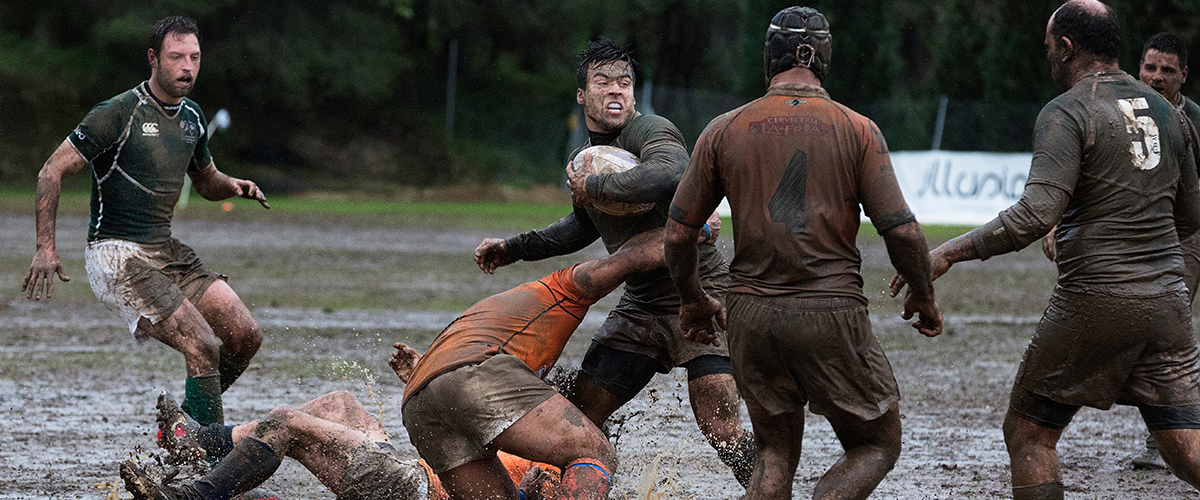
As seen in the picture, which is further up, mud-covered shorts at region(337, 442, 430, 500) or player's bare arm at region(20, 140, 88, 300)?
player's bare arm at region(20, 140, 88, 300)

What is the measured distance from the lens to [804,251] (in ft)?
13.8

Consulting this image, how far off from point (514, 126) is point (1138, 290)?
33.9 metres

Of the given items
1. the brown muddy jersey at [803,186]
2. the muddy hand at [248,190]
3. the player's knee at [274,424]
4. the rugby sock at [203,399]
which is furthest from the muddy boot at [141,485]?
the muddy hand at [248,190]

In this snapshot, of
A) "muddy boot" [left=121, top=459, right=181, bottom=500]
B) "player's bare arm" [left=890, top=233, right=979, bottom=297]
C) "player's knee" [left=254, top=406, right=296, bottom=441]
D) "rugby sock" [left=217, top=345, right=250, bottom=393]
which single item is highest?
"player's bare arm" [left=890, top=233, right=979, bottom=297]

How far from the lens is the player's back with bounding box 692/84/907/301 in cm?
416

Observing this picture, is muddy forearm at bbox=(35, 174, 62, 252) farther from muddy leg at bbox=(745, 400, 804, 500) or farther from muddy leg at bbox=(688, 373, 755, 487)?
muddy leg at bbox=(745, 400, 804, 500)

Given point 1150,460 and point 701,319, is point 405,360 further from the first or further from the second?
point 1150,460

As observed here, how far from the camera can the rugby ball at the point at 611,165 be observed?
16.9 feet

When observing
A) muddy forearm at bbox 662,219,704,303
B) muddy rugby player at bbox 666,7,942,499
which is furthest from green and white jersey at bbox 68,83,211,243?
muddy rugby player at bbox 666,7,942,499

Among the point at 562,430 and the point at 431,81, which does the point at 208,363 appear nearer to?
the point at 562,430

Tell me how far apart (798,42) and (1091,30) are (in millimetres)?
1359

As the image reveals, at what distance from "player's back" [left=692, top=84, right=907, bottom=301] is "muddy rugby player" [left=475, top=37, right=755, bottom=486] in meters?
0.94

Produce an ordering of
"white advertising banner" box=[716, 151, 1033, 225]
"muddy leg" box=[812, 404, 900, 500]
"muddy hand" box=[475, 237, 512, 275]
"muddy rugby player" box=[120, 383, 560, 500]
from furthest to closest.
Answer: "white advertising banner" box=[716, 151, 1033, 225]
"muddy hand" box=[475, 237, 512, 275]
"muddy rugby player" box=[120, 383, 560, 500]
"muddy leg" box=[812, 404, 900, 500]

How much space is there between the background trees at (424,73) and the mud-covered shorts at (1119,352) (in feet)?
75.9
